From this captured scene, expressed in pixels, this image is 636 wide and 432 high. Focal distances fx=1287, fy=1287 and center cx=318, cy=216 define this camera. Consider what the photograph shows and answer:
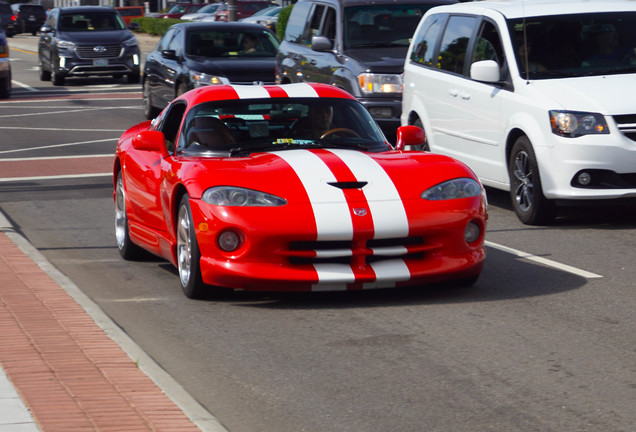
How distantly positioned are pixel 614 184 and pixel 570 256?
4.17 ft

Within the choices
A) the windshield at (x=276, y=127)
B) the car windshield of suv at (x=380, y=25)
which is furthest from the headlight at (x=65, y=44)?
the windshield at (x=276, y=127)

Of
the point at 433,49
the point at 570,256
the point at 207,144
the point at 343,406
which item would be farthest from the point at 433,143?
the point at 343,406

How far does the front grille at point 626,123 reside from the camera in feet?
34.1

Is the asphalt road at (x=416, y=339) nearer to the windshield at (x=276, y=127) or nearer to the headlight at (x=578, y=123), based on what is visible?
the headlight at (x=578, y=123)

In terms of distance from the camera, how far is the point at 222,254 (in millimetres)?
7719

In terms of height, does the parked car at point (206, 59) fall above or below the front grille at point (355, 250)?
below

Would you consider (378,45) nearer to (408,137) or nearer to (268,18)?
(408,137)

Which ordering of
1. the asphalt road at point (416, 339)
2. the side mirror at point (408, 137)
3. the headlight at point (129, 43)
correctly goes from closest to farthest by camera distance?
the asphalt road at point (416, 339)
the side mirror at point (408, 137)
the headlight at point (129, 43)

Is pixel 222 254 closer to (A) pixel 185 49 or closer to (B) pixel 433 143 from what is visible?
(B) pixel 433 143

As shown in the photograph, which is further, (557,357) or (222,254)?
(222,254)

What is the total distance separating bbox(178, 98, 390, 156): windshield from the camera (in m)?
8.75

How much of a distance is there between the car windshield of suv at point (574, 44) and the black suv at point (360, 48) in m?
4.44

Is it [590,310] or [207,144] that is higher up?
[207,144]

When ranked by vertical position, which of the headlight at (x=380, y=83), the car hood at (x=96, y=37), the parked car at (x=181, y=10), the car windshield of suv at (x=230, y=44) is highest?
the headlight at (x=380, y=83)
